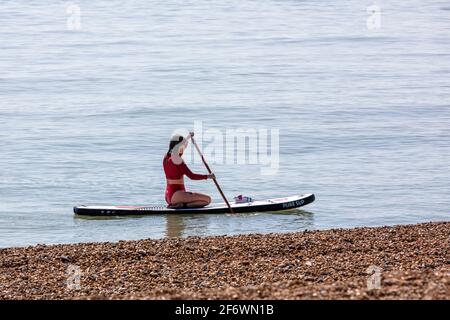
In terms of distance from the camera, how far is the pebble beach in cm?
918

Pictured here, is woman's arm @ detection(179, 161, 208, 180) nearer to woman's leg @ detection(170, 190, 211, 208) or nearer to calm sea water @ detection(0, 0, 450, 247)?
woman's leg @ detection(170, 190, 211, 208)

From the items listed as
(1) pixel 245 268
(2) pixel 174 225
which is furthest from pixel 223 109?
(1) pixel 245 268

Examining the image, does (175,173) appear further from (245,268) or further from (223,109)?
(223,109)

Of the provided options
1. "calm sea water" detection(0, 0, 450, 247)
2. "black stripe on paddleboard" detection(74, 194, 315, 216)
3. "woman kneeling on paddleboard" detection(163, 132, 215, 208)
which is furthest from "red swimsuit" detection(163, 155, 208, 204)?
"calm sea water" detection(0, 0, 450, 247)

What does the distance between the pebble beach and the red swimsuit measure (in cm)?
331

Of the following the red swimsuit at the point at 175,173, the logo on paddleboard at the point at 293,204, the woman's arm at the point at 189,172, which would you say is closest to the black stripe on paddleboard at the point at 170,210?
the logo on paddleboard at the point at 293,204

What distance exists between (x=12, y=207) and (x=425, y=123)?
12.6 m

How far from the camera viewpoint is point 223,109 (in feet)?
97.0

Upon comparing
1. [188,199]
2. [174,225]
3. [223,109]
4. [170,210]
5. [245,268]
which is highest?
[245,268]

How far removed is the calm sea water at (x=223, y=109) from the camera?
18.3 m

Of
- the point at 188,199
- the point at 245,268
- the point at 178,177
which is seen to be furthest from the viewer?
the point at 188,199

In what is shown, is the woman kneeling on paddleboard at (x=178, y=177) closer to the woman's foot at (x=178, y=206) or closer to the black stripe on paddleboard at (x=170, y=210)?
the woman's foot at (x=178, y=206)

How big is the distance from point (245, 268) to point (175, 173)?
19.7ft

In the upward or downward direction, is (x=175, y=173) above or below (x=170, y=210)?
above
